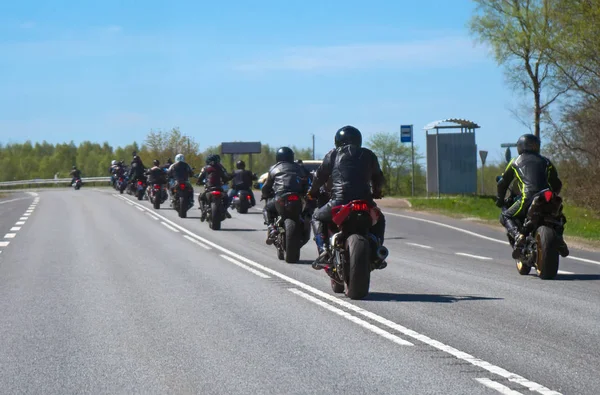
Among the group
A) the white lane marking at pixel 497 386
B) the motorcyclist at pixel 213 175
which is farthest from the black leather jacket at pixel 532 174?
the motorcyclist at pixel 213 175

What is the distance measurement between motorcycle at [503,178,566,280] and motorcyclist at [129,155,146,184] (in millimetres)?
29012

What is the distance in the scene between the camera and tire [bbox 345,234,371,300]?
972 cm

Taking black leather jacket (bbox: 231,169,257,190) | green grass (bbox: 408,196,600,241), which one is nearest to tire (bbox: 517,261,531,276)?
green grass (bbox: 408,196,600,241)

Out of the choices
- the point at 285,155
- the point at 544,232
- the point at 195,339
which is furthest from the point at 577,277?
the point at 195,339

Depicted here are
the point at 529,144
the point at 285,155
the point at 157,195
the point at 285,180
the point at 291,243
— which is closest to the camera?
the point at 529,144

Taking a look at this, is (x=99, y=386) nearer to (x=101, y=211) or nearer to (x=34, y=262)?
(x=34, y=262)

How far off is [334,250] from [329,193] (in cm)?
98

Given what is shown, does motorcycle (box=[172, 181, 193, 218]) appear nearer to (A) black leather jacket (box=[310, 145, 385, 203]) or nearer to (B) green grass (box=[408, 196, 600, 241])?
(B) green grass (box=[408, 196, 600, 241])

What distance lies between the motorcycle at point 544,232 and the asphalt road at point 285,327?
246 millimetres

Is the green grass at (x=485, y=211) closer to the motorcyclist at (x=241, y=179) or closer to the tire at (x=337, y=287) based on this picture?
the motorcyclist at (x=241, y=179)

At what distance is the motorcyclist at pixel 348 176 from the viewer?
10.2m

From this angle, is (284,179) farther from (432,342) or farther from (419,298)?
(432,342)

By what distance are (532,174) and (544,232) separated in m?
0.89

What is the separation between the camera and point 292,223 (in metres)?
14.6
